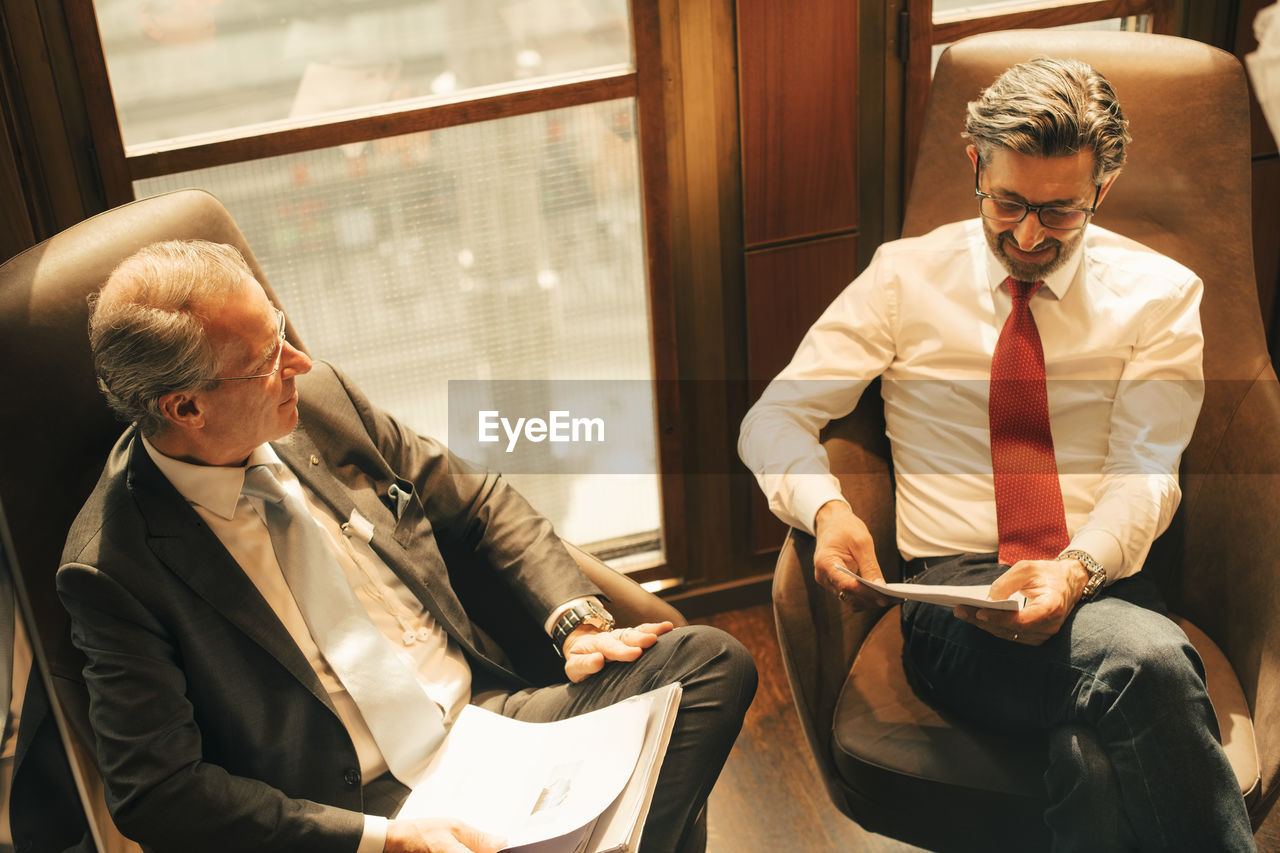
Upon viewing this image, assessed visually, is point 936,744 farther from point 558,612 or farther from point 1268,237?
point 1268,237

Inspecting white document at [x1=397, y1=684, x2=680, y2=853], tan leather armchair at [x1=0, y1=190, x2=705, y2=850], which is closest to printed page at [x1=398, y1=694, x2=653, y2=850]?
white document at [x1=397, y1=684, x2=680, y2=853]

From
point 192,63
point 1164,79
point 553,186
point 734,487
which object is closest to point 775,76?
point 553,186

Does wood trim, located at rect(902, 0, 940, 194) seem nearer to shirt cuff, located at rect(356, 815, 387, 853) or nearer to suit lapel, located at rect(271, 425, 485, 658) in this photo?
suit lapel, located at rect(271, 425, 485, 658)

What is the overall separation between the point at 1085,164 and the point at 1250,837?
956mm

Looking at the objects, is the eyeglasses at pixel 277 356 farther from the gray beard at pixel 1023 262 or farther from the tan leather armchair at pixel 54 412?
the gray beard at pixel 1023 262

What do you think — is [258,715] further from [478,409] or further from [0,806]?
[478,409]

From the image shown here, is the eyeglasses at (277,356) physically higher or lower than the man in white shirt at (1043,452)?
higher

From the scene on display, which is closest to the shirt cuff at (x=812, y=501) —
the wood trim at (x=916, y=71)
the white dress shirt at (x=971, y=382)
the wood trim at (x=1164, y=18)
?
the white dress shirt at (x=971, y=382)

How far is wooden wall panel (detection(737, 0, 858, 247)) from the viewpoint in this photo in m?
2.17

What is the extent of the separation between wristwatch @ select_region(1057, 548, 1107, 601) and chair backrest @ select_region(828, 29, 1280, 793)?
252mm

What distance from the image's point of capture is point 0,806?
0.79m

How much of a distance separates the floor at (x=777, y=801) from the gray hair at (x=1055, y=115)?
48.0 inches

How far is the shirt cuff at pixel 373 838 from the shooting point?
1.33 m

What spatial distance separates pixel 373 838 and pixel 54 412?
26.7 inches
